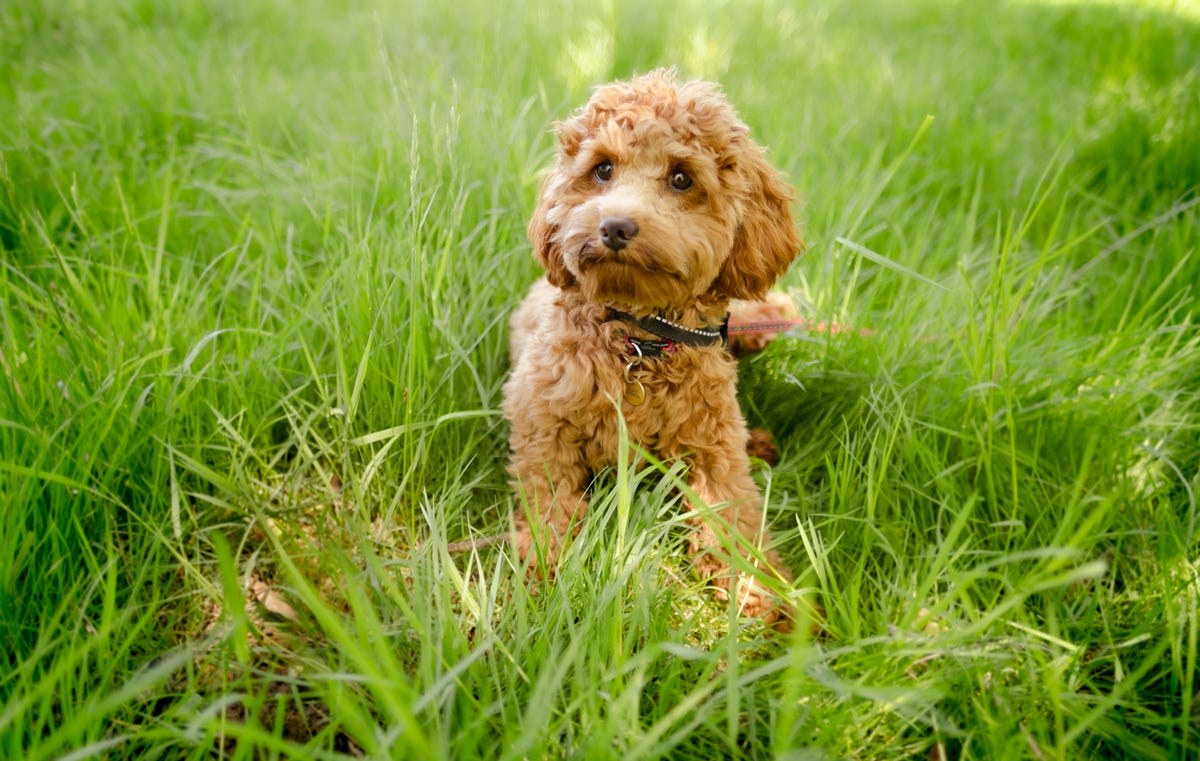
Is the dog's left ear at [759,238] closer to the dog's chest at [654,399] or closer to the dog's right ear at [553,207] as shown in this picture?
the dog's chest at [654,399]

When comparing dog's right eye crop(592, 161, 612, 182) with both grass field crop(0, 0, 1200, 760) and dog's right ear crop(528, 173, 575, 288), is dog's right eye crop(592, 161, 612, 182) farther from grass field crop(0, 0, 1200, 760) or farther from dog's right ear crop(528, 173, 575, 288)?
grass field crop(0, 0, 1200, 760)

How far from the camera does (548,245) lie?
230 cm

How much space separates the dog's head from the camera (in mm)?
2021

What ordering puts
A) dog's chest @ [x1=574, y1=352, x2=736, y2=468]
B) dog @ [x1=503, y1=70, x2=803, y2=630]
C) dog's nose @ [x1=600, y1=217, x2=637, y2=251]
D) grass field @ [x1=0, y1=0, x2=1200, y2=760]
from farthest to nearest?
dog's chest @ [x1=574, y1=352, x2=736, y2=468] < dog @ [x1=503, y1=70, x2=803, y2=630] < dog's nose @ [x1=600, y1=217, x2=637, y2=251] < grass field @ [x1=0, y1=0, x2=1200, y2=760]

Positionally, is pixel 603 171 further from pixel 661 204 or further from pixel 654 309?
pixel 654 309

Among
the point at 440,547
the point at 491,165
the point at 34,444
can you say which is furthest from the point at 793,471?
the point at 34,444

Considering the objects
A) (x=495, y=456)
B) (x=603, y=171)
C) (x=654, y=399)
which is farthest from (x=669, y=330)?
(x=495, y=456)

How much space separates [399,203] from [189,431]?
3.78ft

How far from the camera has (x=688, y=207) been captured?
219 centimetres

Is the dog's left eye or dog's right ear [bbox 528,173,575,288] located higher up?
the dog's left eye

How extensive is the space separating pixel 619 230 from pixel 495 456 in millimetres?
983

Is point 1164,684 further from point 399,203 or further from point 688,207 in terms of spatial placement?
point 399,203

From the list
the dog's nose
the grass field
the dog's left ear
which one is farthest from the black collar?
the grass field

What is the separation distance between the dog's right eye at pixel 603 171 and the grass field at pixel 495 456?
49 centimetres
